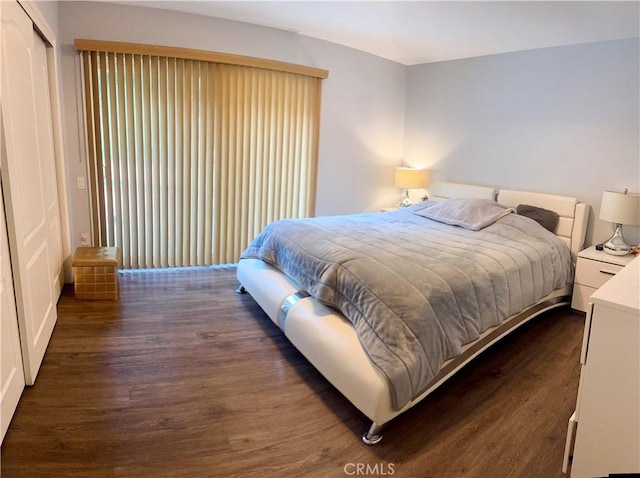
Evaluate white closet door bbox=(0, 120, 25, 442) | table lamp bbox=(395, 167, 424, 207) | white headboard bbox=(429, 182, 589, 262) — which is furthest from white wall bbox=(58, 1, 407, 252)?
white closet door bbox=(0, 120, 25, 442)

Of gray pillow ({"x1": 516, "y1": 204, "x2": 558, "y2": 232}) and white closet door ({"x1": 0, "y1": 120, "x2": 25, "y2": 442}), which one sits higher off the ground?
gray pillow ({"x1": 516, "y1": 204, "x2": 558, "y2": 232})

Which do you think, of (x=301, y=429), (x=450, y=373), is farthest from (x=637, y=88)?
(x=301, y=429)

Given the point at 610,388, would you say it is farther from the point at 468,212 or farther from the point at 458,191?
the point at 458,191

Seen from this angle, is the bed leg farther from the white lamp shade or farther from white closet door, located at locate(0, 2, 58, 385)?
the white lamp shade

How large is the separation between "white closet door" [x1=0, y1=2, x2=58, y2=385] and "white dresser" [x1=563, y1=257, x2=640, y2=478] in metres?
2.61

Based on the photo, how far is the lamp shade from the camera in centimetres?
513

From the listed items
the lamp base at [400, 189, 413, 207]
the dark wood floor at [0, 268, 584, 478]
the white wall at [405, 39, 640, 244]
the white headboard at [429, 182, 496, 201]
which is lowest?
the dark wood floor at [0, 268, 584, 478]

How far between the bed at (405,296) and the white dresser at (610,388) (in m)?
0.66

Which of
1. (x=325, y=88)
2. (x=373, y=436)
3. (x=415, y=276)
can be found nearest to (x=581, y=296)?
(x=415, y=276)

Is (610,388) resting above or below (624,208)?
below

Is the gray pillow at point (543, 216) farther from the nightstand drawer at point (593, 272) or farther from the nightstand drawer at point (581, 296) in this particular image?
the nightstand drawer at point (581, 296)

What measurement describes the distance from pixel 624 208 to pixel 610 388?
7.31 ft

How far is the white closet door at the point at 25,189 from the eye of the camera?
2.09 metres

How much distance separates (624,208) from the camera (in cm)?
329
